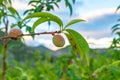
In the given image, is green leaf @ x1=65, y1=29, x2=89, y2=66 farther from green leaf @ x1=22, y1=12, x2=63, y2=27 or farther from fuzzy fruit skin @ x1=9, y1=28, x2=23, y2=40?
fuzzy fruit skin @ x1=9, y1=28, x2=23, y2=40

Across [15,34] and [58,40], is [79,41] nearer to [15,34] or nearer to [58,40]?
[58,40]

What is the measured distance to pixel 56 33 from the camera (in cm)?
123

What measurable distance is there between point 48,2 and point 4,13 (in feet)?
1.81

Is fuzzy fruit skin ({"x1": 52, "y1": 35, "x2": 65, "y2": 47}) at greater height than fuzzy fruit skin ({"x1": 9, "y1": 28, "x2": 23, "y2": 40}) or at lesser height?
lesser

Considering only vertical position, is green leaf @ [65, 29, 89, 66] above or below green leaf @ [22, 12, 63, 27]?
below

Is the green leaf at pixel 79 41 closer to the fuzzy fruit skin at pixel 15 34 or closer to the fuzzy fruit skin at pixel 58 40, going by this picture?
the fuzzy fruit skin at pixel 58 40

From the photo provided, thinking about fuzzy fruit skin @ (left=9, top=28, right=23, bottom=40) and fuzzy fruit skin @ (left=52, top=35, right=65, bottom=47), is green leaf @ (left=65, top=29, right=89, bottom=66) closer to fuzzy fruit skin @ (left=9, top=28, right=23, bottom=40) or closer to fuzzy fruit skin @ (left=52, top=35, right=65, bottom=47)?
fuzzy fruit skin @ (left=52, top=35, right=65, bottom=47)

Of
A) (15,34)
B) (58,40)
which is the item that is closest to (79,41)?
(58,40)

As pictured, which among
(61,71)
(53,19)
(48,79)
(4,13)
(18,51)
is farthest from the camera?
(18,51)

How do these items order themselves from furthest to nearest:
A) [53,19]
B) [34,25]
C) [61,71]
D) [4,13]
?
[61,71], [4,13], [34,25], [53,19]

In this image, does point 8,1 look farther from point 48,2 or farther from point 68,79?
point 68,79

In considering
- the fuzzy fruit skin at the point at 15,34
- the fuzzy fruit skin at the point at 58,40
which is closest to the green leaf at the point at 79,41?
the fuzzy fruit skin at the point at 58,40

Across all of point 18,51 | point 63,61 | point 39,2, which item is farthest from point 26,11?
point 18,51

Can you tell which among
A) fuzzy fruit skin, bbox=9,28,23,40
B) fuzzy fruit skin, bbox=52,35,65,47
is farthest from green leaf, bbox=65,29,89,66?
fuzzy fruit skin, bbox=9,28,23,40
